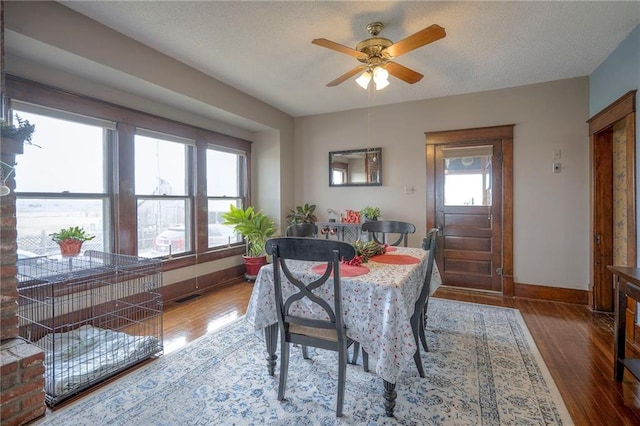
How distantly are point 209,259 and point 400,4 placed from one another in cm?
377

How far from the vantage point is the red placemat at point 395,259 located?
2.32 meters

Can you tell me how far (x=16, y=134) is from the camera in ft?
6.31

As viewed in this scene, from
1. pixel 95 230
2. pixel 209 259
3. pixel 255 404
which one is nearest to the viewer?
pixel 255 404

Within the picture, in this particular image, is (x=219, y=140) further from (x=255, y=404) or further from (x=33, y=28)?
(x=255, y=404)

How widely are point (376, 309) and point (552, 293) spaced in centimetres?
340

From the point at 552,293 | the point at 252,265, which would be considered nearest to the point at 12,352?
the point at 252,265

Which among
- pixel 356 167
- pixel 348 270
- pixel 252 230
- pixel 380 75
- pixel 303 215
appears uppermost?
pixel 380 75

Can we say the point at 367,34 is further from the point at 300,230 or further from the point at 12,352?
the point at 12,352

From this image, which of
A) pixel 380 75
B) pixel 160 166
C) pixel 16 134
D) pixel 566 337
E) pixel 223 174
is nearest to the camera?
pixel 16 134

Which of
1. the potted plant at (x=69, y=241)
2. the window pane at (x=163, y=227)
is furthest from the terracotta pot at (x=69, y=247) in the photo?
the window pane at (x=163, y=227)

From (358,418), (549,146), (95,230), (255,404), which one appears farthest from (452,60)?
(95,230)

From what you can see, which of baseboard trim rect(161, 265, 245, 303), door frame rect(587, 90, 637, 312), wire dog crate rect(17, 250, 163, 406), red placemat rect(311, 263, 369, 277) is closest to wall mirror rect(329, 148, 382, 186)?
baseboard trim rect(161, 265, 245, 303)

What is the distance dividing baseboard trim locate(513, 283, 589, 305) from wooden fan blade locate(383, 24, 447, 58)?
338 centimetres

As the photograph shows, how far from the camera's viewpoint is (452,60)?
324 cm
